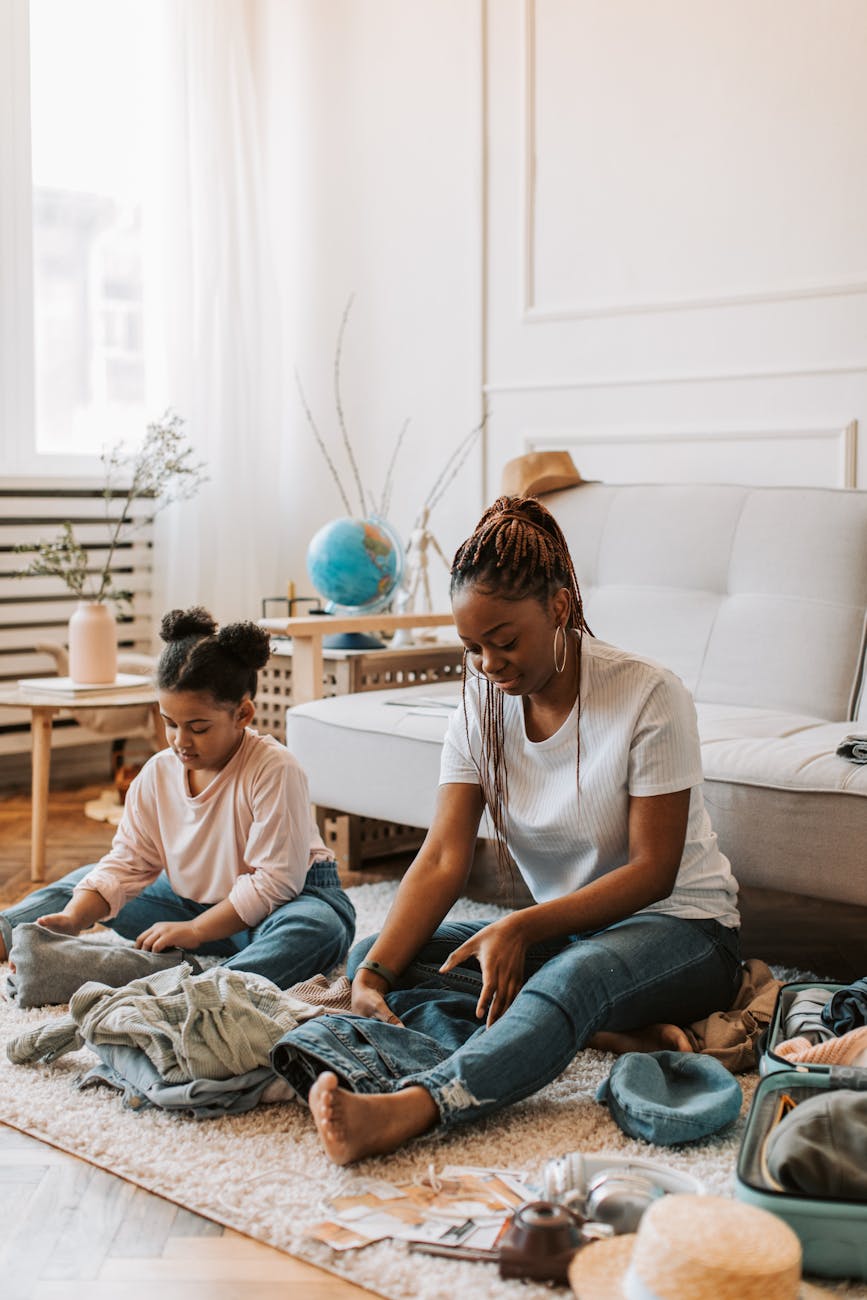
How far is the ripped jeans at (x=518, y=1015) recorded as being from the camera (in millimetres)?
1598

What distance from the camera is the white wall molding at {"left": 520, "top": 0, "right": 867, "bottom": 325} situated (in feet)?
10.9

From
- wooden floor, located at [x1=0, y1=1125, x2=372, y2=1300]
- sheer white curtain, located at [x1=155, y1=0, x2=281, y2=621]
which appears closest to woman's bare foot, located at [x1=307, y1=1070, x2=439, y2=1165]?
wooden floor, located at [x1=0, y1=1125, x2=372, y2=1300]

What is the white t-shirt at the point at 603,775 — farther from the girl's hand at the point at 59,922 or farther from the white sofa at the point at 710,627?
the girl's hand at the point at 59,922

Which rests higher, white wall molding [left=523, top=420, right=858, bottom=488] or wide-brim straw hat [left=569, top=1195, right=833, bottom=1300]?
white wall molding [left=523, top=420, right=858, bottom=488]

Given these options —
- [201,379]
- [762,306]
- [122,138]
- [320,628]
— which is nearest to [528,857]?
[320,628]

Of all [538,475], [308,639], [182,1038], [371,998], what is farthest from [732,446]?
[182,1038]

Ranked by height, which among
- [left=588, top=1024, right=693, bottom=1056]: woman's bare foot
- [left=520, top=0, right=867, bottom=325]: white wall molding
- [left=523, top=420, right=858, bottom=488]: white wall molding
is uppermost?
[left=520, top=0, right=867, bottom=325]: white wall molding

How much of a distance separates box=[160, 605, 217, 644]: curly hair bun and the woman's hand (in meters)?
0.65

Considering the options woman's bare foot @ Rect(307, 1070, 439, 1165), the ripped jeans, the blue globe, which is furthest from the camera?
the blue globe

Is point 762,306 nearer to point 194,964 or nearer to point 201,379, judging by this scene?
point 201,379

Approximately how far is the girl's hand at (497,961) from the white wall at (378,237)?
93.7 inches

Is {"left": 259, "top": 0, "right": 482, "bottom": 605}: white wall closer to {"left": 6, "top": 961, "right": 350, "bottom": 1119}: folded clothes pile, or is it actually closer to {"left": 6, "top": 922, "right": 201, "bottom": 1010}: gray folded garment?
{"left": 6, "top": 922, "right": 201, "bottom": 1010}: gray folded garment

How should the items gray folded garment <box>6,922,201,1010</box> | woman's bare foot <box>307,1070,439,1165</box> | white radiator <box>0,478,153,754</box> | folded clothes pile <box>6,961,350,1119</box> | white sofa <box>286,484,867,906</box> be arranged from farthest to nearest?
white radiator <box>0,478,153,754</box> → white sofa <box>286,484,867,906</box> → gray folded garment <box>6,922,201,1010</box> → folded clothes pile <box>6,961,350,1119</box> → woman's bare foot <box>307,1070,439,1165</box>

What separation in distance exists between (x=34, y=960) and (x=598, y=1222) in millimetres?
1032
